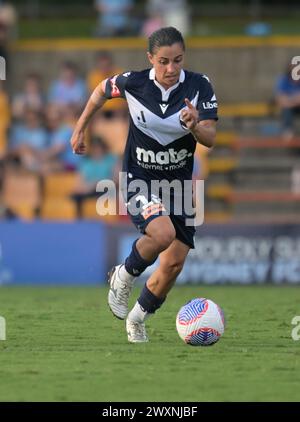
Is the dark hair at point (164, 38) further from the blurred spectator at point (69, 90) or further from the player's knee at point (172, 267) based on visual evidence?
the blurred spectator at point (69, 90)

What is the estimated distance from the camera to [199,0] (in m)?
27.4

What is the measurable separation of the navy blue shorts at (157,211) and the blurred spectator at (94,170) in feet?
30.3

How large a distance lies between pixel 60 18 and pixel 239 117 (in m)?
6.03

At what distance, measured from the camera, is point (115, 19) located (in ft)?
75.9

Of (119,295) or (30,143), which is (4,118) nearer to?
(30,143)

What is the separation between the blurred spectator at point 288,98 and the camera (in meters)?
20.3

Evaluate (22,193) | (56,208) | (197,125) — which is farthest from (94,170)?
(197,125)

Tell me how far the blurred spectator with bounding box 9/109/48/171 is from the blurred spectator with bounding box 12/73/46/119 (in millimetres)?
196

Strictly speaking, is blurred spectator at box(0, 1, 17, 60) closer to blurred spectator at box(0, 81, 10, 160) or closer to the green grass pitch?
blurred spectator at box(0, 81, 10, 160)

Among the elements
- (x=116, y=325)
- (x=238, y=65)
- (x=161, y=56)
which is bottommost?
(x=116, y=325)

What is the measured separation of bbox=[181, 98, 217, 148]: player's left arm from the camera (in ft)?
28.1

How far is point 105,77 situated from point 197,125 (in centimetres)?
1188
